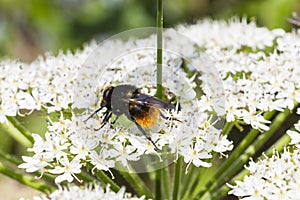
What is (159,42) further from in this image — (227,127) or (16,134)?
(16,134)

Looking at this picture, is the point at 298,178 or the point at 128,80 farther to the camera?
the point at 128,80

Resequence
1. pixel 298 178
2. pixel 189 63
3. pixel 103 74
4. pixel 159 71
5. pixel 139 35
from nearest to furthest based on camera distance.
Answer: pixel 298 178
pixel 159 71
pixel 103 74
pixel 189 63
pixel 139 35

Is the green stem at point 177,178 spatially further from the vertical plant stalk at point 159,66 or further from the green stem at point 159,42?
the green stem at point 159,42

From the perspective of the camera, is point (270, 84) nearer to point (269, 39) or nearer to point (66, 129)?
point (269, 39)

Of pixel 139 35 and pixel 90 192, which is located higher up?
pixel 139 35

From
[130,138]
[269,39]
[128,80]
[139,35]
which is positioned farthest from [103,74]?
[139,35]

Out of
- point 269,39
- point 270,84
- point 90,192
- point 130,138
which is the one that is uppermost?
point 269,39

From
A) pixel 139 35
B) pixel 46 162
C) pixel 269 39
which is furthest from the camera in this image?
pixel 139 35
